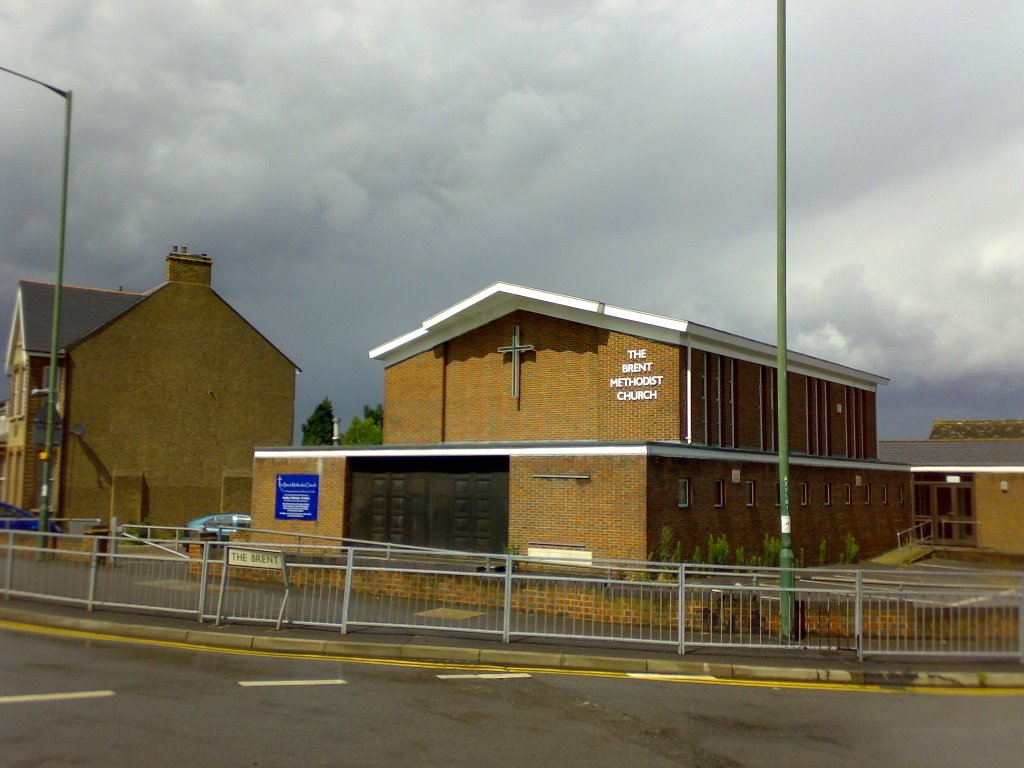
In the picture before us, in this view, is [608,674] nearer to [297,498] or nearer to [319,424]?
[297,498]

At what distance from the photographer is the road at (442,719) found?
283 inches

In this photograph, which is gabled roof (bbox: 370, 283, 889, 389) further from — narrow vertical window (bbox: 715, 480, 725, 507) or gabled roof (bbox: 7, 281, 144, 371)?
gabled roof (bbox: 7, 281, 144, 371)

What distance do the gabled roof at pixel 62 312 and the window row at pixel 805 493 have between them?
26.7 m

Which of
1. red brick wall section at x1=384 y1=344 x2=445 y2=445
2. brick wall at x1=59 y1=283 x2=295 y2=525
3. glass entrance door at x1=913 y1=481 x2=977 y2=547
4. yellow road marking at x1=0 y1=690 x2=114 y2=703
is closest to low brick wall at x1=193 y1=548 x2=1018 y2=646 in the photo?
yellow road marking at x1=0 y1=690 x2=114 y2=703

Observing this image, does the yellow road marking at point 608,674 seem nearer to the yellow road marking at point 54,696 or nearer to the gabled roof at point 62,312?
the yellow road marking at point 54,696

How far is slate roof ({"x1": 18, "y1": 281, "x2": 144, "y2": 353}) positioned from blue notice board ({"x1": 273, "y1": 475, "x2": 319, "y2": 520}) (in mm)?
14863

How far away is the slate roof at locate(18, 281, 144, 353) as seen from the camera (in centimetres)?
3797

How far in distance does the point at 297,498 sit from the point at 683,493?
1197 cm

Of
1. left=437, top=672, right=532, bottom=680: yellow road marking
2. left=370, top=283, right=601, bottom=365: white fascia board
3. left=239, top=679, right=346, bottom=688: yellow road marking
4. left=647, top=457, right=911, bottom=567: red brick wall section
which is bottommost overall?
left=437, top=672, right=532, bottom=680: yellow road marking

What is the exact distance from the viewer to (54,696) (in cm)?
887

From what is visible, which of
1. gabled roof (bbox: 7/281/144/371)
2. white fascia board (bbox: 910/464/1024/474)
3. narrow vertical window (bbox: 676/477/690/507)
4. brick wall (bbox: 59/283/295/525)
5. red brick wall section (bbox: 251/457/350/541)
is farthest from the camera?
gabled roof (bbox: 7/281/144/371)

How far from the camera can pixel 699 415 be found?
24.8 m

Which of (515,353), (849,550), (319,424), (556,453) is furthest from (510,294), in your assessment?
(319,424)

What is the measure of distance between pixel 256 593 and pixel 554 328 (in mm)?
14113
